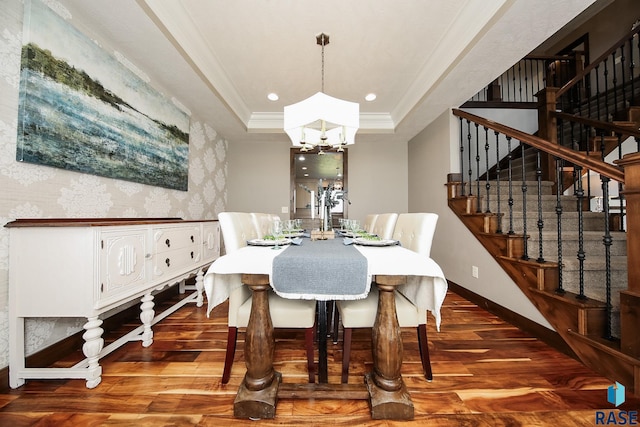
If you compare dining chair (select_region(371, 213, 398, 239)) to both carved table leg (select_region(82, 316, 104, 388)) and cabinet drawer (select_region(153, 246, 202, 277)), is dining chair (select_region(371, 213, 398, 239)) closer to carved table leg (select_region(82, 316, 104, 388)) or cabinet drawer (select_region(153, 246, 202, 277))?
cabinet drawer (select_region(153, 246, 202, 277))

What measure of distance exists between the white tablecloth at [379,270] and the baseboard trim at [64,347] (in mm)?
1196

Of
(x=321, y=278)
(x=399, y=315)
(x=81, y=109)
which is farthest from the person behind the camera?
(x=81, y=109)

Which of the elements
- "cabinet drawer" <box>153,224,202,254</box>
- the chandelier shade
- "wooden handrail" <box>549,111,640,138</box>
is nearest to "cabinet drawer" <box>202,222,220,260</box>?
"cabinet drawer" <box>153,224,202,254</box>

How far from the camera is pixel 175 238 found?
87.1 inches

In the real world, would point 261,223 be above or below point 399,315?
above

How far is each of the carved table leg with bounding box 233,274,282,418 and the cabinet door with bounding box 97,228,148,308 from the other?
0.89 meters

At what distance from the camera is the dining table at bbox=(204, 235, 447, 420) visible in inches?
46.1

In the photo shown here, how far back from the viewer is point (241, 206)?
16.0 feet

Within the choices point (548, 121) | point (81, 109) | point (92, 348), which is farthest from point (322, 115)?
point (548, 121)

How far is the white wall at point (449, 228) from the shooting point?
7.75ft

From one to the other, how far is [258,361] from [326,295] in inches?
18.4

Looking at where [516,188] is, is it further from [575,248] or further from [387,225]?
[387,225]

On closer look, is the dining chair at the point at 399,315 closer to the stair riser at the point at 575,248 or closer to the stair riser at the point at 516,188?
the stair riser at the point at 575,248

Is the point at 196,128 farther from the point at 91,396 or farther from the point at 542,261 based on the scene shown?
the point at 542,261
